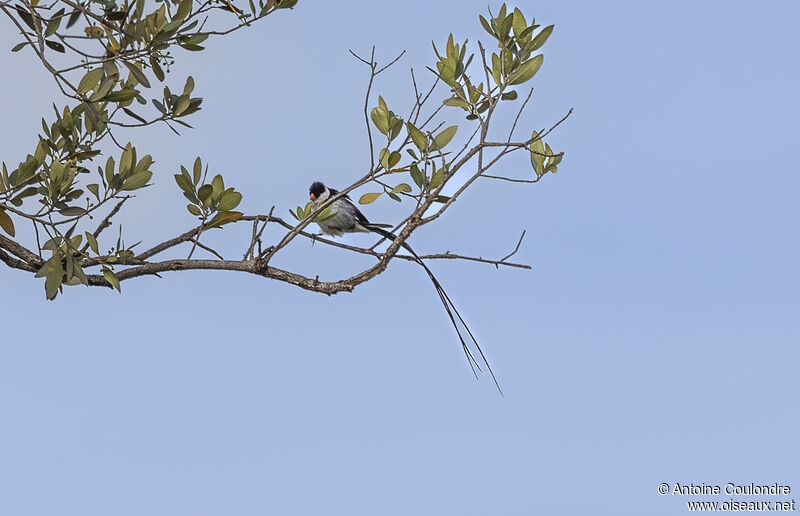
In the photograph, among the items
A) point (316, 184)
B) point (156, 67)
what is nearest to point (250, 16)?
point (156, 67)

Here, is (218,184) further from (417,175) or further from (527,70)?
(527,70)

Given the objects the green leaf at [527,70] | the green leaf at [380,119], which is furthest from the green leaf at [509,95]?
the green leaf at [380,119]

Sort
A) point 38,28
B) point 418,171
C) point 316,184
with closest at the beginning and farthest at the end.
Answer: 1. point 38,28
2. point 418,171
3. point 316,184

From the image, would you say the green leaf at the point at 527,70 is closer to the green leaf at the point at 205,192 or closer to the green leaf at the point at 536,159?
the green leaf at the point at 536,159

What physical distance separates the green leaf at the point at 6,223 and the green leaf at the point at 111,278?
0.57m

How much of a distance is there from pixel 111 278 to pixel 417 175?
1.70 m

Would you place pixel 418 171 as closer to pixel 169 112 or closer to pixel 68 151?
pixel 169 112

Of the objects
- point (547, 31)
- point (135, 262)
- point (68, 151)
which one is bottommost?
point (135, 262)

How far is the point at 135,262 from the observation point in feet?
14.2

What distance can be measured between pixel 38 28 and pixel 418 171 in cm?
204

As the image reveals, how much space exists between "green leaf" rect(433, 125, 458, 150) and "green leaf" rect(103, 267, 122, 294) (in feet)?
5.99

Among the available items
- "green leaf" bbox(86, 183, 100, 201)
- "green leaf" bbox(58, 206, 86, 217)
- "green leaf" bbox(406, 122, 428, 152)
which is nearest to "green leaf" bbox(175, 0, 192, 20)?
"green leaf" bbox(86, 183, 100, 201)

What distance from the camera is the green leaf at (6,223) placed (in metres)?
4.05

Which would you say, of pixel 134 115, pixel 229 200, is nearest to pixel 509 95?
pixel 229 200
